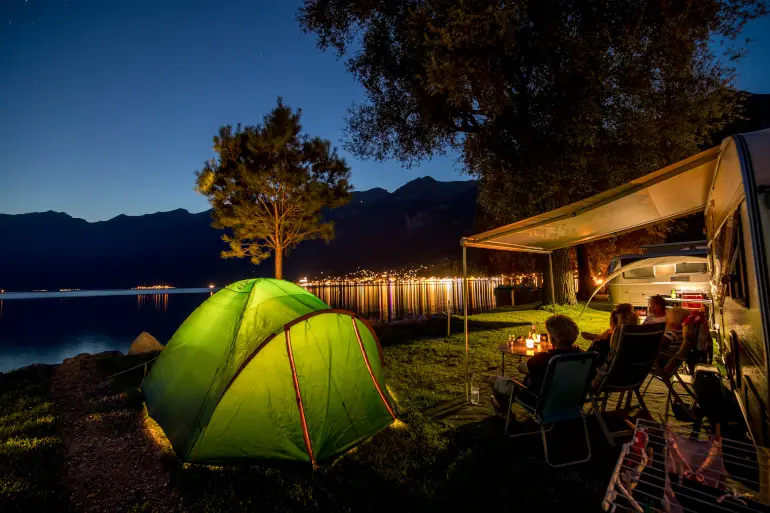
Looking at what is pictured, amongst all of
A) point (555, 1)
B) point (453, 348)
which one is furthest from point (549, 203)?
point (453, 348)

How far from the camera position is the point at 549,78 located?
12.6 m

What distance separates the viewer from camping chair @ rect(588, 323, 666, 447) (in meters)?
4.56

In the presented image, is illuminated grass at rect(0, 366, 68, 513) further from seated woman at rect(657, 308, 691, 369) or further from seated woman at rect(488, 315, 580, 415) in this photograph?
seated woman at rect(657, 308, 691, 369)

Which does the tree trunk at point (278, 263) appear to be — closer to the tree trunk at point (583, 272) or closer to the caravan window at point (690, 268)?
the caravan window at point (690, 268)

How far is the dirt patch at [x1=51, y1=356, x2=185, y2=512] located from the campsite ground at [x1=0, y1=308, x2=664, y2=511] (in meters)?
0.01

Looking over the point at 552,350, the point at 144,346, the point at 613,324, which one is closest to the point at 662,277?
the point at 613,324

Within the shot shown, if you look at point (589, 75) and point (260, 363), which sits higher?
point (589, 75)

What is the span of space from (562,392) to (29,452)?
632 centimetres

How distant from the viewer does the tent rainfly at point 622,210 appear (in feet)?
14.1

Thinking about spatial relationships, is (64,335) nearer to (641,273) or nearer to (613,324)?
(613,324)

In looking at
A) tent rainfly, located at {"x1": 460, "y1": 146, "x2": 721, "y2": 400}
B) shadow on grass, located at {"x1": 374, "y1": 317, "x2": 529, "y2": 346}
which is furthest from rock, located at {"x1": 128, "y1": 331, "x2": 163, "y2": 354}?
tent rainfly, located at {"x1": 460, "y1": 146, "x2": 721, "y2": 400}

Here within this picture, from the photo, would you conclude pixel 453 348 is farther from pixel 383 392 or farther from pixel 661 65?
pixel 661 65

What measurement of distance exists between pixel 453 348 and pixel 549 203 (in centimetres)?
753

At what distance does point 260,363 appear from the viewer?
454cm
